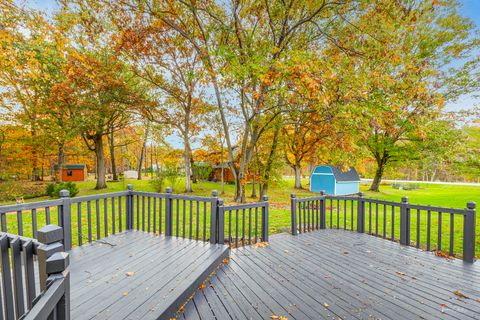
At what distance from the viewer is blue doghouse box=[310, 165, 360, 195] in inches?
593

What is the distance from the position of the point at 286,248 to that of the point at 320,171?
12.6 meters

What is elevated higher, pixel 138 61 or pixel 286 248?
pixel 138 61

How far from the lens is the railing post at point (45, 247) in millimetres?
1173

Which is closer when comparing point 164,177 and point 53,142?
point 164,177

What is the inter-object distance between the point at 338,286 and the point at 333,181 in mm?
12944

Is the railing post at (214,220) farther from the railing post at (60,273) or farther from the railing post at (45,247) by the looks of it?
the railing post at (60,273)

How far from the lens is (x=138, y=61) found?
10.2 metres

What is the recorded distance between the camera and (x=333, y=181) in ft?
49.3

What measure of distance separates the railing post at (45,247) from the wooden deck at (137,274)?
1317mm

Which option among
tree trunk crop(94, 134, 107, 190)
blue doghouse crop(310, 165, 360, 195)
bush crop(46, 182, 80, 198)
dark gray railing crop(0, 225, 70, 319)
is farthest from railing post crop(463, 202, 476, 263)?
tree trunk crop(94, 134, 107, 190)

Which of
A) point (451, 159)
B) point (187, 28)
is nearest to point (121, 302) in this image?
point (187, 28)

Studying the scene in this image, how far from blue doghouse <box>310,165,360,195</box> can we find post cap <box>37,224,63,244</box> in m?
15.2

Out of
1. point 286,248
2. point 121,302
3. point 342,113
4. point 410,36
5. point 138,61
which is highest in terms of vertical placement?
point 410,36

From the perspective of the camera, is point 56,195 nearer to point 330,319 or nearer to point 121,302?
point 121,302
